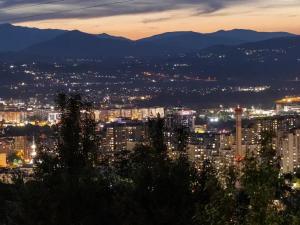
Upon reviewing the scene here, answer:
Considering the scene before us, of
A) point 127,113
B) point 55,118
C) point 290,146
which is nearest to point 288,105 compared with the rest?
point 127,113

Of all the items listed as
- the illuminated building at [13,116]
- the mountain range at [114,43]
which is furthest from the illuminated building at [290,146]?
the mountain range at [114,43]

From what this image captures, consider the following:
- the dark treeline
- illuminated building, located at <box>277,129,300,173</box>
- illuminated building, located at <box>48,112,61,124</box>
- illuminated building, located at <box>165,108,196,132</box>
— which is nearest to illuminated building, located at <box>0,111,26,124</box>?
illuminated building, located at <box>48,112,61,124</box>

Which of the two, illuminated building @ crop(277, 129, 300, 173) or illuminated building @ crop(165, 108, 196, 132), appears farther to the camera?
illuminated building @ crop(277, 129, 300, 173)

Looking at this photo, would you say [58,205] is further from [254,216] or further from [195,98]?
[195,98]

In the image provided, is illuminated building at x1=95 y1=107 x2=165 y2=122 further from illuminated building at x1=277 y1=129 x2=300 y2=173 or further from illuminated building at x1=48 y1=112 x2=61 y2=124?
illuminated building at x1=277 y1=129 x2=300 y2=173

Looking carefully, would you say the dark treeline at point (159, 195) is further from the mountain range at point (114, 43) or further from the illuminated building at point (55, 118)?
the mountain range at point (114, 43)

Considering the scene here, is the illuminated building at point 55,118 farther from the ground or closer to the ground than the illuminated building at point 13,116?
farther from the ground
